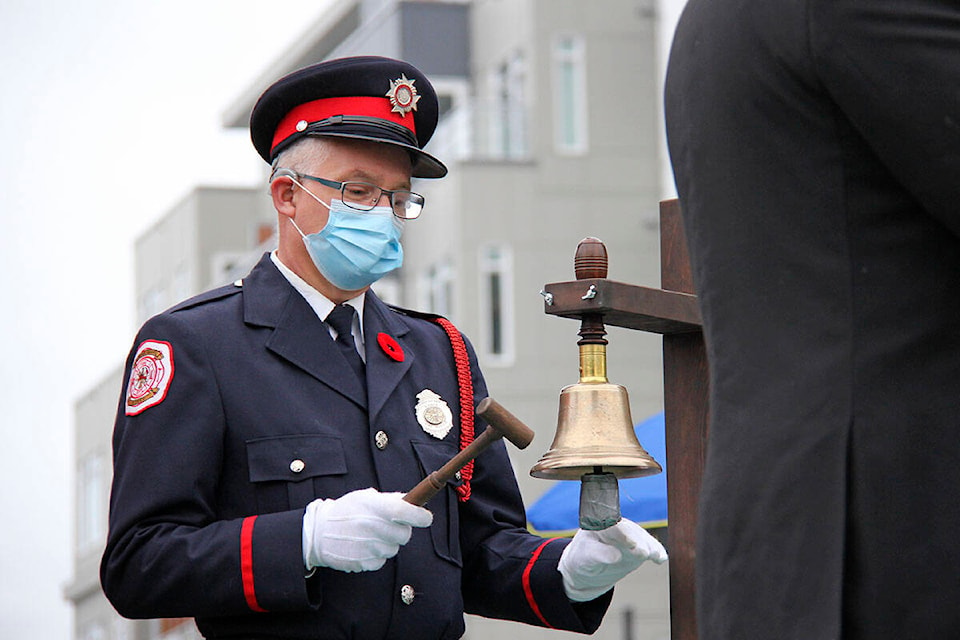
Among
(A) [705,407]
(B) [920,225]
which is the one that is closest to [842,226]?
(B) [920,225]

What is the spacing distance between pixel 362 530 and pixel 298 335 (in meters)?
0.63

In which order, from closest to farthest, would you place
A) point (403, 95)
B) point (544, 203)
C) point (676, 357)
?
point (676, 357) → point (403, 95) → point (544, 203)

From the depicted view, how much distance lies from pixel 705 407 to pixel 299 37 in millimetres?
30631

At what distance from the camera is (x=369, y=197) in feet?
12.6

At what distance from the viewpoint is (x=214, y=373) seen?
350cm

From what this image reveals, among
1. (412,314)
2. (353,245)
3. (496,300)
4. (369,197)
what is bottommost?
(412,314)

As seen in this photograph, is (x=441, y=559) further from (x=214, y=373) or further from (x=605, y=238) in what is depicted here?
(x=605, y=238)

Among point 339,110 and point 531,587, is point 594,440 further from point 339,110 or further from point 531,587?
→ point 339,110

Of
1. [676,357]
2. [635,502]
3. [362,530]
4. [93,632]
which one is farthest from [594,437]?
[93,632]

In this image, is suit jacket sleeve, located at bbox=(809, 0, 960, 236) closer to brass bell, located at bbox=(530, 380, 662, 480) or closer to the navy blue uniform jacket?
brass bell, located at bbox=(530, 380, 662, 480)

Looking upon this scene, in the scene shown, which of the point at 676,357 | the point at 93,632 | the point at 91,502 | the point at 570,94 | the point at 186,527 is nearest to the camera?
the point at 676,357

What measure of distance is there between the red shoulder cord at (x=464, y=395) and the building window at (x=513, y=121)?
18.9 m

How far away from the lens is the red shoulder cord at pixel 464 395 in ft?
12.0

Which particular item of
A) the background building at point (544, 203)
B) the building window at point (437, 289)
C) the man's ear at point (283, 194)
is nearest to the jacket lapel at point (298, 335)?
the man's ear at point (283, 194)
